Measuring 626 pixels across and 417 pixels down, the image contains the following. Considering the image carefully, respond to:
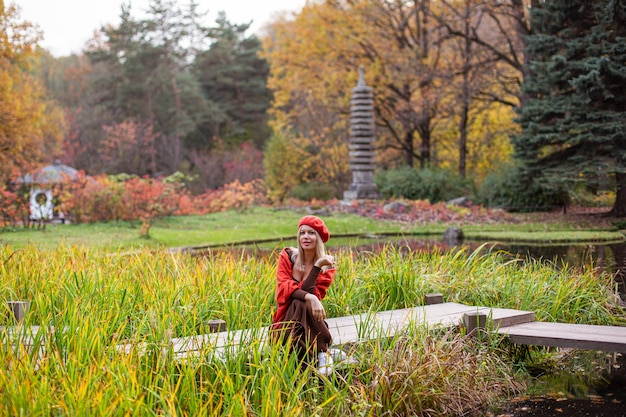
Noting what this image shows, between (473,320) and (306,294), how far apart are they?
1.89 m

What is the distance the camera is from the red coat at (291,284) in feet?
15.7

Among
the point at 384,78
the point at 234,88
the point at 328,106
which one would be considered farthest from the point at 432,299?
the point at 234,88

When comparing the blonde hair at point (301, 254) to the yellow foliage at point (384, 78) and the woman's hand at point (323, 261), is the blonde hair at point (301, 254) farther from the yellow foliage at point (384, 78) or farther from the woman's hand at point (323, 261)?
the yellow foliage at point (384, 78)

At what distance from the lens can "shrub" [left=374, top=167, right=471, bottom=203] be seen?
23500 mm

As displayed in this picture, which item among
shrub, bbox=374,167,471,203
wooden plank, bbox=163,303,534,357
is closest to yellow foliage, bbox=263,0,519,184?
shrub, bbox=374,167,471,203

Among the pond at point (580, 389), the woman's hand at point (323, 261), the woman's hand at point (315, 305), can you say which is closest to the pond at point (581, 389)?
the pond at point (580, 389)

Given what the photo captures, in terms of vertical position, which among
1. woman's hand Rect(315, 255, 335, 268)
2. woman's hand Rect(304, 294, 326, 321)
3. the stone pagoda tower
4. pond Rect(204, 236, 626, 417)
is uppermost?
the stone pagoda tower

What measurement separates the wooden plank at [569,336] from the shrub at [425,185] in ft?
56.3

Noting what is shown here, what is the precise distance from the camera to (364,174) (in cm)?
2419

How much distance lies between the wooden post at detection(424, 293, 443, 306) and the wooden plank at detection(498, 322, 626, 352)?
910 millimetres

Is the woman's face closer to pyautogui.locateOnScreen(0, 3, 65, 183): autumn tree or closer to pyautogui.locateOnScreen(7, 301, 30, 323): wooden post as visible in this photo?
pyautogui.locateOnScreen(7, 301, 30, 323): wooden post

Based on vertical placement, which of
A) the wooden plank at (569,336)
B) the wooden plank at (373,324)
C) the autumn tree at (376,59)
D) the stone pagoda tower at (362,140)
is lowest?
the wooden plank at (569,336)

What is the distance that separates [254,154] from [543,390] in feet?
101

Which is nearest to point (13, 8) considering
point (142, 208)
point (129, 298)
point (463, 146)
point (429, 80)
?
point (142, 208)
